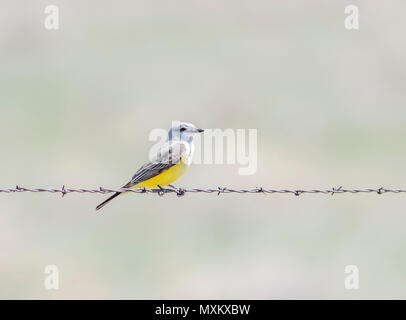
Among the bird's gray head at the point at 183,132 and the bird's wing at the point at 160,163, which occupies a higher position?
the bird's gray head at the point at 183,132

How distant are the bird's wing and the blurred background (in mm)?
5857

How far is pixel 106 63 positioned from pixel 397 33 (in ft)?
32.7

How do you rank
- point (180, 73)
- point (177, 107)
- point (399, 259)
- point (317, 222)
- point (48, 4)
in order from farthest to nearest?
point (48, 4) → point (180, 73) → point (177, 107) → point (317, 222) → point (399, 259)

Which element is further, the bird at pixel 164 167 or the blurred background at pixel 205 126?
the blurred background at pixel 205 126

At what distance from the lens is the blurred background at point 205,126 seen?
18.7m

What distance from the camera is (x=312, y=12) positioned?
39.0m

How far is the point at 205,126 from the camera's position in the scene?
26250 mm

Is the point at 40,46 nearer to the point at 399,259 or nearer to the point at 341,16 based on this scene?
the point at 341,16

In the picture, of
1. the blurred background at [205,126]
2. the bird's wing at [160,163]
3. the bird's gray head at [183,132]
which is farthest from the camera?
the blurred background at [205,126]

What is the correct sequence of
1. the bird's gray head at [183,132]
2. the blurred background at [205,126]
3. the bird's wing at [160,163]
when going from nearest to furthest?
the bird's wing at [160,163], the bird's gray head at [183,132], the blurred background at [205,126]

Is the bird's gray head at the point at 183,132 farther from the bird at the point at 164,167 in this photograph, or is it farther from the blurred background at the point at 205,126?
the blurred background at the point at 205,126

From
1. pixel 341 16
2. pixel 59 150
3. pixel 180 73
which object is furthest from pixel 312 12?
pixel 59 150

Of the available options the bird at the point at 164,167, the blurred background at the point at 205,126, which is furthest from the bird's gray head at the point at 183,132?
the blurred background at the point at 205,126

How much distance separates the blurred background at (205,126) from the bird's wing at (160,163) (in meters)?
5.86
